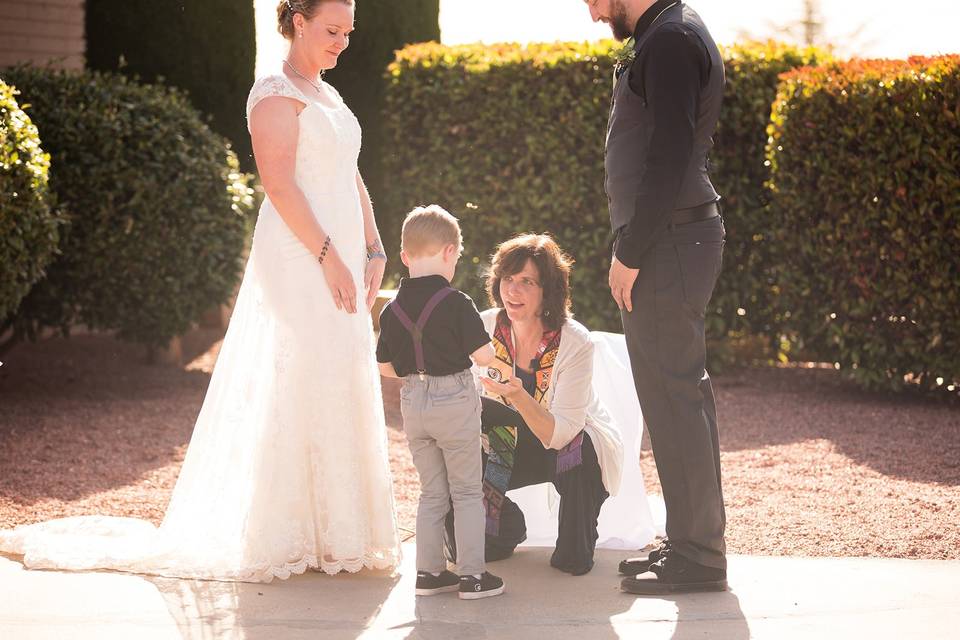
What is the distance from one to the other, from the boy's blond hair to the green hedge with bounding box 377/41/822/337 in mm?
4207

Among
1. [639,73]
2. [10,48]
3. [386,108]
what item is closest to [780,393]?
[386,108]

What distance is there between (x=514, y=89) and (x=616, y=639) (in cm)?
532

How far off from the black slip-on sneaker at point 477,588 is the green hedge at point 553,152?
433 cm

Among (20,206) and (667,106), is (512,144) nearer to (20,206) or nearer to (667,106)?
(20,206)

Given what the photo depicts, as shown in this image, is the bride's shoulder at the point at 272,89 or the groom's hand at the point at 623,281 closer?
the groom's hand at the point at 623,281

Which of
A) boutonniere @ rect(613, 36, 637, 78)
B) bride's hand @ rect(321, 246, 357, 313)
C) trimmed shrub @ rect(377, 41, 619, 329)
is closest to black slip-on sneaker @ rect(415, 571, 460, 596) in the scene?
bride's hand @ rect(321, 246, 357, 313)

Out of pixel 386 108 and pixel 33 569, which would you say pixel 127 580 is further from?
pixel 386 108

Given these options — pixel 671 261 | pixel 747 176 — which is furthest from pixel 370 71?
pixel 671 261

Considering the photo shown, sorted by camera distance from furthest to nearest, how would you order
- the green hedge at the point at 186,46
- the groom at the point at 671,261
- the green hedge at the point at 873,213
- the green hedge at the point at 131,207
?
the green hedge at the point at 186,46 < the green hedge at the point at 131,207 < the green hedge at the point at 873,213 < the groom at the point at 671,261

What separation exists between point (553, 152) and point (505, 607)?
15.9ft

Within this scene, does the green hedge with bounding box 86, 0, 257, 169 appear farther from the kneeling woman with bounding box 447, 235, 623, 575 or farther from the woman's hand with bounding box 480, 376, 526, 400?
the woman's hand with bounding box 480, 376, 526, 400

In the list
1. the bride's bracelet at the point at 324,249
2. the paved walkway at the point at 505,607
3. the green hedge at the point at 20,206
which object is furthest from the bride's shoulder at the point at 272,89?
the green hedge at the point at 20,206

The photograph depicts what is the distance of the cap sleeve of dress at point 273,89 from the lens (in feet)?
13.2

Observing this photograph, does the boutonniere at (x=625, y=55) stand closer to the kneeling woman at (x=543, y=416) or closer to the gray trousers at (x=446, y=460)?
the kneeling woman at (x=543, y=416)
